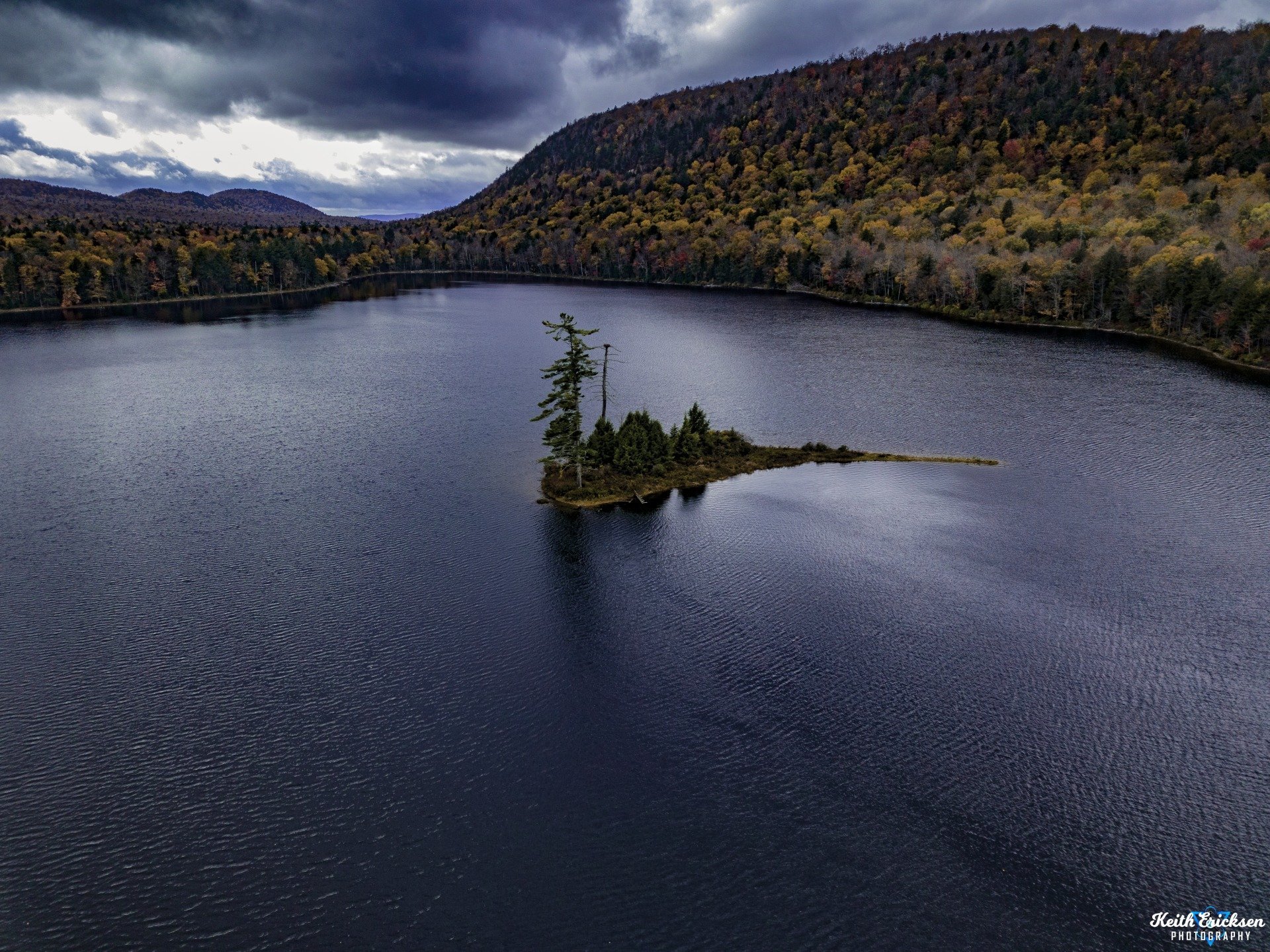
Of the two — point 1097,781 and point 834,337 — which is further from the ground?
point 834,337

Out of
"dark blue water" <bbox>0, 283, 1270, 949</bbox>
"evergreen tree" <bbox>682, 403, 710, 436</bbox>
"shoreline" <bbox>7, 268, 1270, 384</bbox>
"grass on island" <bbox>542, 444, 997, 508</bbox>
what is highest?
"shoreline" <bbox>7, 268, 1270, 384</bbox>

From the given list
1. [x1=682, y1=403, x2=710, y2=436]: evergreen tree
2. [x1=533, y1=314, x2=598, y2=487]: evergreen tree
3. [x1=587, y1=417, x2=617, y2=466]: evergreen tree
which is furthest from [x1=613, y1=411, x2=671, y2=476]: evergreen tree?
[x1=533, y1=314, x2=598, y2=487]: evergreen tree

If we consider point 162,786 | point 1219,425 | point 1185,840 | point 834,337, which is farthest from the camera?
point 834,337

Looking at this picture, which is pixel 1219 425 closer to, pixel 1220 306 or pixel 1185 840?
pixel 1220 306

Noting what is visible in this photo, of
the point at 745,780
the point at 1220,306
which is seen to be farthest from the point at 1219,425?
the point at 745,780

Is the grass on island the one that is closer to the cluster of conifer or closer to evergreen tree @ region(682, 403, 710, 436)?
the cluster of conifer

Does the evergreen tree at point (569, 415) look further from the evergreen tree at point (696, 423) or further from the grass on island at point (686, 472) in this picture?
the evergreen tree at point (696, 423)
